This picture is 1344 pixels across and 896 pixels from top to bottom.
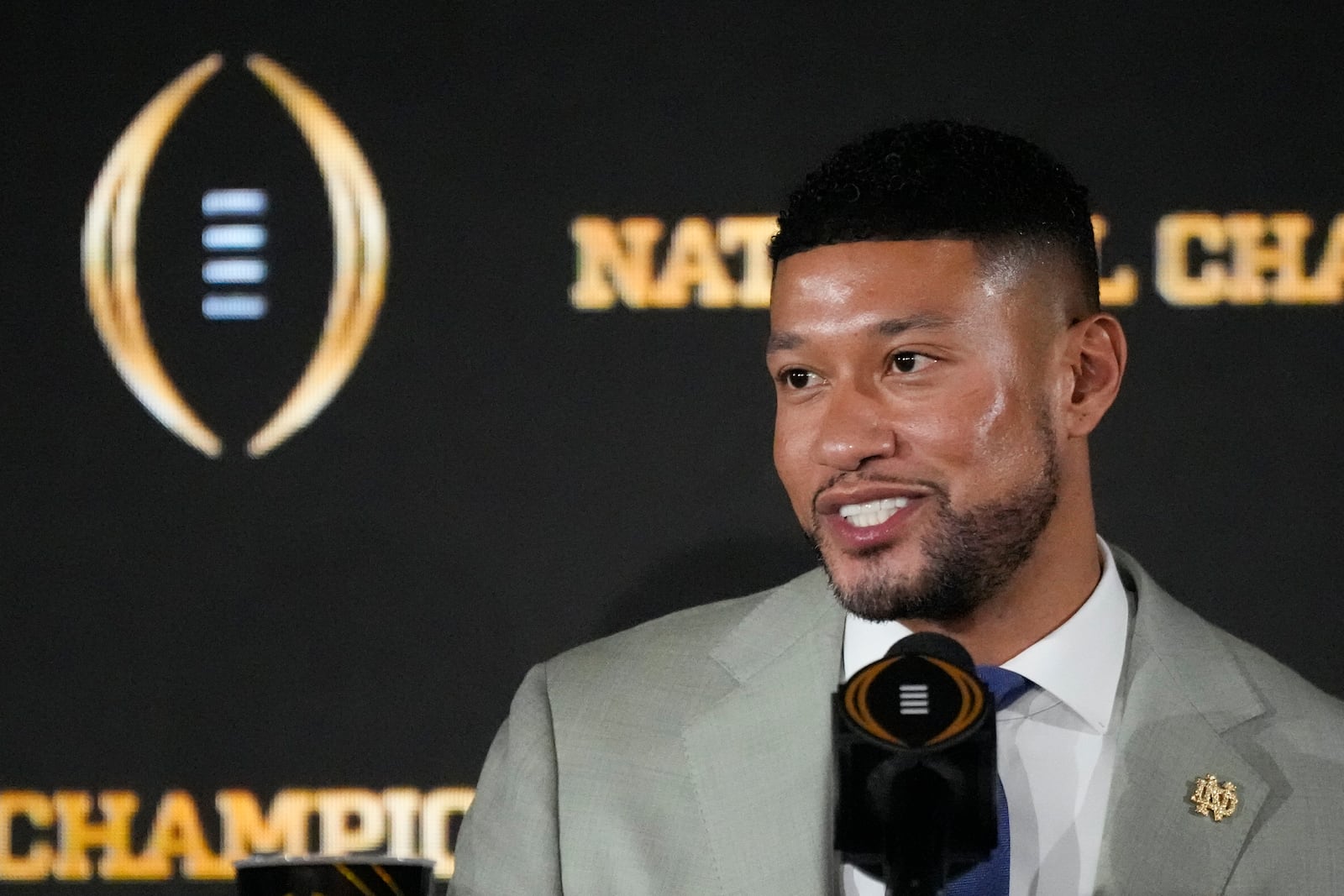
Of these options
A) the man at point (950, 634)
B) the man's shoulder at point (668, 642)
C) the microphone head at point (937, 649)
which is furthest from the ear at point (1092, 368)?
the microphone head at point (937, 649)

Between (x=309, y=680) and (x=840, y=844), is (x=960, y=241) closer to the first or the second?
(x=840, y=844)

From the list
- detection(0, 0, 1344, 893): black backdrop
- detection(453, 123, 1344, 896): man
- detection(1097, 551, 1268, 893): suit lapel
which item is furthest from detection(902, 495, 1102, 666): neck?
detection(0, 0, 1344, 893): black backdrop

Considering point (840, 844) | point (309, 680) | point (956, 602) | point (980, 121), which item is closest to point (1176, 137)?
point (980, 121)

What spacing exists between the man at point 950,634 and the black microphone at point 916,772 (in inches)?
29.1

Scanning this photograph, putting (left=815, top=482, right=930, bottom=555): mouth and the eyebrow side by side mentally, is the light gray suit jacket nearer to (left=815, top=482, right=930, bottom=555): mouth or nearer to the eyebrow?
(left=815, top=482, right=930, bottom=555): mouth

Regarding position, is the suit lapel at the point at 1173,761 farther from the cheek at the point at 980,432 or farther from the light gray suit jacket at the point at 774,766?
the cheek at the point at 980,432

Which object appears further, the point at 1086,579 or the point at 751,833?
the point at 1086,579

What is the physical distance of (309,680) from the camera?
2.43 m

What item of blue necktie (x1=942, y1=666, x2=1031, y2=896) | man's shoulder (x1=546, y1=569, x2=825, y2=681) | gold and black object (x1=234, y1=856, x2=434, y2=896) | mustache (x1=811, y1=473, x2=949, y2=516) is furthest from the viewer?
man's shoulder (x1=546, y1=569, x2=825, y2=681)

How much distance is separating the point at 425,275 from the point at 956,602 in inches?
38.6

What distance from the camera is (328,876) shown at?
53.4 inches

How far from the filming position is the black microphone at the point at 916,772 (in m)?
1.02

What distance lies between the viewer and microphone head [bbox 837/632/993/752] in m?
1.02

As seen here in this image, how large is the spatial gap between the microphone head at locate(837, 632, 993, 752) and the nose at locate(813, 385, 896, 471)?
2.39 feet
